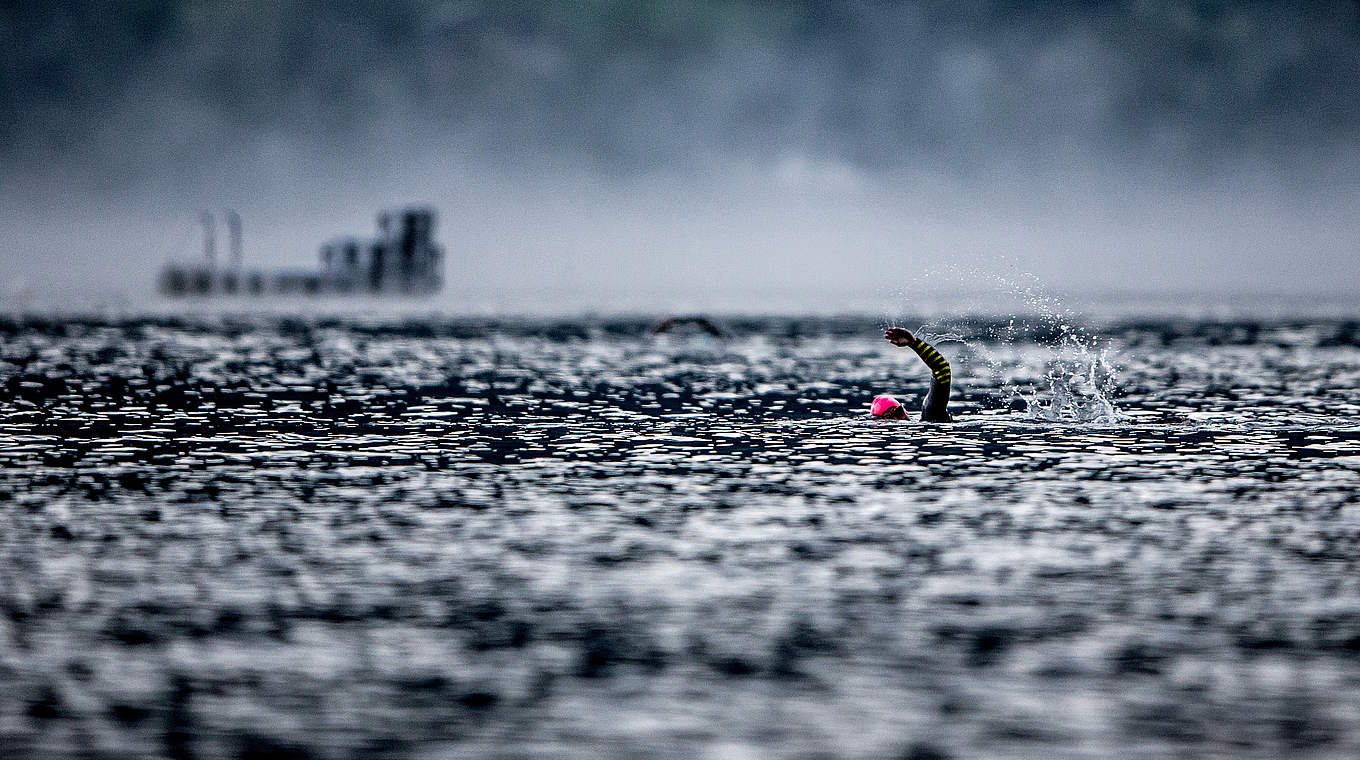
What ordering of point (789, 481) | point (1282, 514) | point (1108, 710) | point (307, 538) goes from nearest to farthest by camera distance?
point (1108, 710) → point (307, 538) → point (1282, 514) → point (789, 481)

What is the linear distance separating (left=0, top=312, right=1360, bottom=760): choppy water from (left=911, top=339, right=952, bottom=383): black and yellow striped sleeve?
125 centimetres

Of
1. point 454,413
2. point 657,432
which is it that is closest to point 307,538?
point 657,432

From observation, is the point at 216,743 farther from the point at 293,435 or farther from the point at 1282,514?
the point at 293,435

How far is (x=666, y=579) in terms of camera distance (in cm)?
1619

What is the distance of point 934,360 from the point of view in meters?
33.2

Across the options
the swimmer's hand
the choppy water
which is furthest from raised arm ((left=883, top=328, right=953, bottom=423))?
the choppy water

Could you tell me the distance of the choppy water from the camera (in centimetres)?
1102

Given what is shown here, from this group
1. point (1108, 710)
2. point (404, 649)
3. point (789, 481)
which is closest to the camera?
point (1108, 710)

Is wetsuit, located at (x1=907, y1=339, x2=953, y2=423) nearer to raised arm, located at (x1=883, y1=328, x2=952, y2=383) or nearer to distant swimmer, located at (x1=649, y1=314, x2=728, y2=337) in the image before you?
raised arm, located at (x1=883, y1=328, x2=952, y2=383)

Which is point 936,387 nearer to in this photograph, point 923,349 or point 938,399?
point 938,399

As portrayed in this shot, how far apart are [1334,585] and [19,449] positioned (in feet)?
75.5

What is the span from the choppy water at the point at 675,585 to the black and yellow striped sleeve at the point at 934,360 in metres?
1.25

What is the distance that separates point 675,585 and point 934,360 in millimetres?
18414

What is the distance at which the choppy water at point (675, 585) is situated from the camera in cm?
1102
